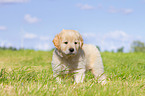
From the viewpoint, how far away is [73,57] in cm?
516

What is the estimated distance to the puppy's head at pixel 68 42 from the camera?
4.68m

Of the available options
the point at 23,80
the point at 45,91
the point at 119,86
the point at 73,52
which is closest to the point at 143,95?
the point at 119,86

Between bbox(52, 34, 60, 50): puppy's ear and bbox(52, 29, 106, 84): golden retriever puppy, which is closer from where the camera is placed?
bbox(52, 29, 106, 84): golden retriever puppy

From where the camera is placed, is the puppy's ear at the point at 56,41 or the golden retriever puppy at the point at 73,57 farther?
the puppy's ear at the point at 56,41

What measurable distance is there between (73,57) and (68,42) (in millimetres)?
556

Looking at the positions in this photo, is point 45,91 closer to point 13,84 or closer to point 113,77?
point 13,84

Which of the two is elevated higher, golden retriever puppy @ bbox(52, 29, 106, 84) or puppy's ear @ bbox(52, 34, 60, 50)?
puppy's ear @ bbox(52, 34, 60, 50)

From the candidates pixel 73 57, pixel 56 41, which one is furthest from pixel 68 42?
pixel 73 57

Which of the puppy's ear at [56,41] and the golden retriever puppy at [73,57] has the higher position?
the puppy's ear at [56,41]

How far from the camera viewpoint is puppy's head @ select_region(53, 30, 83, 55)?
468 centimetres

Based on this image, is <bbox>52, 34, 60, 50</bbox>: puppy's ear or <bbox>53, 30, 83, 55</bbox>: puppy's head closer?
<bbox>53, 30, 83, 55</bbox>: puppy's head

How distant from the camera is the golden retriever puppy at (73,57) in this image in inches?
187

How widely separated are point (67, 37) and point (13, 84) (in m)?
1.62

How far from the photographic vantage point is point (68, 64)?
204 inches
